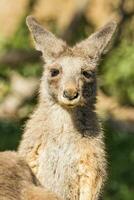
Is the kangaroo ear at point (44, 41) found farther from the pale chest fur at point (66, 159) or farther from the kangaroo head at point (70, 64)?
the pale chest fur at point (66, 159)

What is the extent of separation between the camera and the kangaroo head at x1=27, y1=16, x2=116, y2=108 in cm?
812

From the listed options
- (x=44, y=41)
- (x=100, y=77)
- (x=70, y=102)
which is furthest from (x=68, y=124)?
(x=100, y=77)

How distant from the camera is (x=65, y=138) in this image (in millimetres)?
8344

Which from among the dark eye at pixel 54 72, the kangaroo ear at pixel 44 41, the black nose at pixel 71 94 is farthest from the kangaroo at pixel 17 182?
the kangaroo ear at pixel 44 41

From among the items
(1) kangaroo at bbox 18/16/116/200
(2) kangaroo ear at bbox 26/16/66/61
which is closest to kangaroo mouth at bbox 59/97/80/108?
(1) kangaroo at bbox 18/16/116/200

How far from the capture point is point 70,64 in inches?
326

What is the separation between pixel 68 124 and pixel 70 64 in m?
0.58

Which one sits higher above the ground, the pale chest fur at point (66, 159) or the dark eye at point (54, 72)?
the dark eye at point (54, 72)

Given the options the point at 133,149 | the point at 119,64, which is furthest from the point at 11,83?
the point at 133,149

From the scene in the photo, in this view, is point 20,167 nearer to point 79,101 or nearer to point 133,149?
point 79,101

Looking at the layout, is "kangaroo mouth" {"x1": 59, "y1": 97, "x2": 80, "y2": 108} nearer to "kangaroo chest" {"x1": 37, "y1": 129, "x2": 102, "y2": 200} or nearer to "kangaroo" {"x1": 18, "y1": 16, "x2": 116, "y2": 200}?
"kangaroo" {"x1": 18, "y1": 16, "x2": 116, "y2": 200}

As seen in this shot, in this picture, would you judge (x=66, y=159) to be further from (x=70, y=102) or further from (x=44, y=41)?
(x=44, y=41)

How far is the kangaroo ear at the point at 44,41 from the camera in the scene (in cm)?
854

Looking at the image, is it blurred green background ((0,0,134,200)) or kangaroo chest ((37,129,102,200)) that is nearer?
kangaroo chest ((37,129,102,200))
